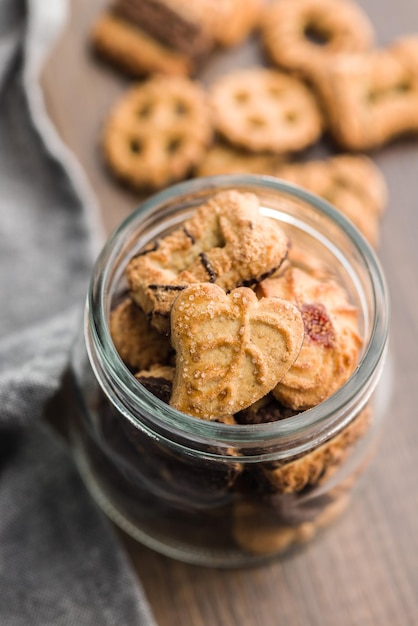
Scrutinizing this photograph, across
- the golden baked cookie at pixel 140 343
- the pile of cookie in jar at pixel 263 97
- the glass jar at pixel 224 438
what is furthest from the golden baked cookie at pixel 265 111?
the golden baked cookie at pixel 140 343

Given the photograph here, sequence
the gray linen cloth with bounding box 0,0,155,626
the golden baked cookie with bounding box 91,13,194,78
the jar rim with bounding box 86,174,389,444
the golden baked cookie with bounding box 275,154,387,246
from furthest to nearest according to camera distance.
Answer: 1. the golden baked cookie with bounding box 91,13,194,78
2. the golden baked cookie with bounding box 275,154,387,246
3. the gray linen cloth with bounding box 0,0,155,626
4. the jar rim with bounding box 86,174,389,444

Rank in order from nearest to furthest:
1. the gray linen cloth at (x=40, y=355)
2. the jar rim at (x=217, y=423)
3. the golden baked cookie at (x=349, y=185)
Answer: the jar rim at (x=217, y=423) → the gray linen cloth at (x=40, y=355) → the golden baked cookie at (x=349, y=185)

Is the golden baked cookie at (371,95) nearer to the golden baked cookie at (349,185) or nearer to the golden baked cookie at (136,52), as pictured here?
the golden baked cookie at (349,185)

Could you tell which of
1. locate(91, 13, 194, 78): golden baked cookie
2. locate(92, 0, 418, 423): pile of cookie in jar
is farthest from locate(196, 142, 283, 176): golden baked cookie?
locate(91, 13, 194, 78): golden baked cookie

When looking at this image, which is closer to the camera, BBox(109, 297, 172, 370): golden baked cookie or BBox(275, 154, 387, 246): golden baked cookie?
BBox(109, 297, 172, 370): golden baked cookie

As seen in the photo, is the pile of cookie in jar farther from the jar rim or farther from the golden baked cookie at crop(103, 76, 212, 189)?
the jar rim

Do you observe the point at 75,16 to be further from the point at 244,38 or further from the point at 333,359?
the point at 333,359

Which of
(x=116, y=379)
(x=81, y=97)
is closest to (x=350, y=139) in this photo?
(x=81, y=97)
